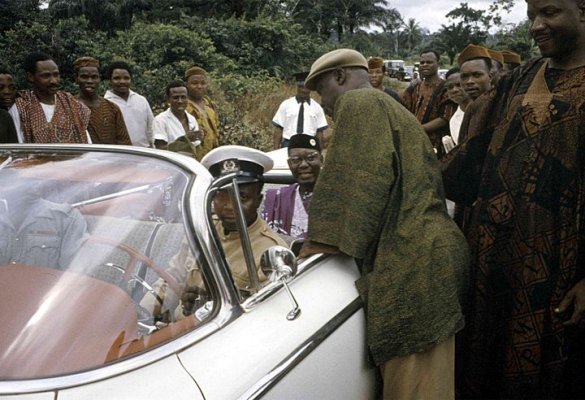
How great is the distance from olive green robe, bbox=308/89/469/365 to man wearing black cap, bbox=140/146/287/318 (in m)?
0.33

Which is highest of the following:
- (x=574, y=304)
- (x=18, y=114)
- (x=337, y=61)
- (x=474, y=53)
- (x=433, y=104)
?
(x=337, y=61)

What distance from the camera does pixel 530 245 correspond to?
242 centimetres

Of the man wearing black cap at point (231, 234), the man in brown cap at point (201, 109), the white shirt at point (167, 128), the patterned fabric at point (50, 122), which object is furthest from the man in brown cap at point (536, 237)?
the man in brown cap at point (201, 109)

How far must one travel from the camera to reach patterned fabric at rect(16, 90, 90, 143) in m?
4.83

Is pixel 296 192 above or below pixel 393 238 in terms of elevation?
below

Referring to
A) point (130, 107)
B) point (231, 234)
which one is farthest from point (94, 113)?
point (231, 234)

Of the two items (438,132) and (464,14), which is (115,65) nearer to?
Answer: (438,132)

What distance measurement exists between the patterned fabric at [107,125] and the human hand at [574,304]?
410 centimetres

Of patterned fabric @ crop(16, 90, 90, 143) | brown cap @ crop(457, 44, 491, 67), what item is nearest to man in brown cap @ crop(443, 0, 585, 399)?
brown cap @ crop(457, 44, 491, 67)

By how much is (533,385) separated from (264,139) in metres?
10.5

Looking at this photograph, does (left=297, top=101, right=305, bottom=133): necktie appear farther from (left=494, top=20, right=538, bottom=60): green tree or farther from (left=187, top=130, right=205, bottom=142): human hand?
(left=494, top=20, right=538, bottom=60): green tree

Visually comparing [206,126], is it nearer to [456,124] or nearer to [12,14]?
[456,124]

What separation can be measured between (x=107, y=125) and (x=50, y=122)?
26.6 inches

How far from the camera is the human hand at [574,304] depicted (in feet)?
7.54
